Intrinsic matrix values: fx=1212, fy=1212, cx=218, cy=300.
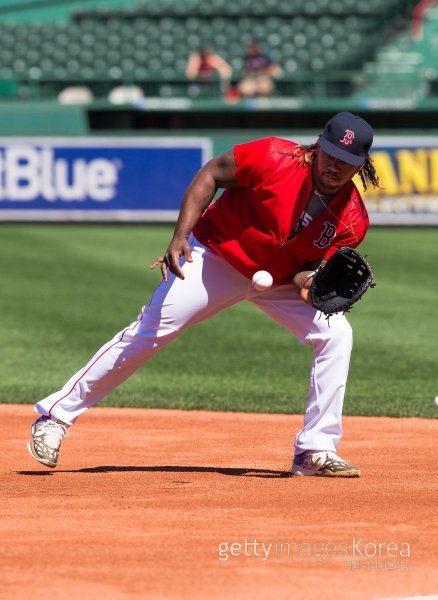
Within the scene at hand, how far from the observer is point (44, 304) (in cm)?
1437

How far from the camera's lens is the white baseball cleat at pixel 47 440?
20.0 feet

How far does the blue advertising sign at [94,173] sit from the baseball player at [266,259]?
17405 mm

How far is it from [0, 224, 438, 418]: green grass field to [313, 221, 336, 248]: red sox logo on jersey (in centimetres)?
295

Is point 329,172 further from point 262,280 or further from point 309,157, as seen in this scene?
point 262,280

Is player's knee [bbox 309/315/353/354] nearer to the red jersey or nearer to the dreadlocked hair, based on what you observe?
the red jersey

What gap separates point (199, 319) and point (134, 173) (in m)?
17.6

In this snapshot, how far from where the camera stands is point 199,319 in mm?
6141

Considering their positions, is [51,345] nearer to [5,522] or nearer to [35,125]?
[5,522]

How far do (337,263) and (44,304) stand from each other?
875 cm

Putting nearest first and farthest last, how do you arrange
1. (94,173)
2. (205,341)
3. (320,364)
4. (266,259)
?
(266,259), (320,364), (205,341), (94,173)

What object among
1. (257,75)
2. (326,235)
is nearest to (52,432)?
(326,235)

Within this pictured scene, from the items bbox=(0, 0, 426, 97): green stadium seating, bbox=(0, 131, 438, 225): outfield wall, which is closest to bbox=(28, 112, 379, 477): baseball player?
bbox=(0, 131, 438, 225): outfield wall

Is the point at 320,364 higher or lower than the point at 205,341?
higher

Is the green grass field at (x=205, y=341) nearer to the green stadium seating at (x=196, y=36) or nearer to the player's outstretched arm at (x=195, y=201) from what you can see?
the player's outstretched arm at (x=195, y=201)
